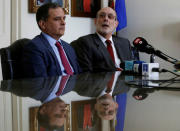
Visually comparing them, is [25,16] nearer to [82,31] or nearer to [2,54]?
[82,31]

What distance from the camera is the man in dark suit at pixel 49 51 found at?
1.92 m

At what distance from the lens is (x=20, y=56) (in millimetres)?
1898

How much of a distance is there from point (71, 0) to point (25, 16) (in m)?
0.79

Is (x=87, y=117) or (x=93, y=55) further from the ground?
(x=87, y=117)

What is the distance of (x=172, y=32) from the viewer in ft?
13.0

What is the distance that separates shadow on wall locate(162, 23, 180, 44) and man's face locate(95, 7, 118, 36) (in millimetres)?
1083

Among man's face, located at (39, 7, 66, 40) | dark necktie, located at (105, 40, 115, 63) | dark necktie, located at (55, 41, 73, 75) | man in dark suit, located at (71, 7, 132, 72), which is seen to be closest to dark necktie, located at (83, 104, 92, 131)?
dark necktie, located at (55, 41, 73, 75)

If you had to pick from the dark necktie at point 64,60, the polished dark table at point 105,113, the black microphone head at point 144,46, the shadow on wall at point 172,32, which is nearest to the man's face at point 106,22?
the dark necktie at point 64,60

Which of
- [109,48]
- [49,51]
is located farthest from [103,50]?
[49,51]

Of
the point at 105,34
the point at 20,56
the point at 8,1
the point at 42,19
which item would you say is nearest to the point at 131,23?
the point at 105,34

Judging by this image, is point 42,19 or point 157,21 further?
point 157,21

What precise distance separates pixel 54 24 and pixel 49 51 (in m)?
0.42

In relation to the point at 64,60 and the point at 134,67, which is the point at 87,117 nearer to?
the point at 134,67

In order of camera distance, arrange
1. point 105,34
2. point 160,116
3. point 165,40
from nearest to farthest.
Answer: point 160,116 < point 105,34 < point 165,40
